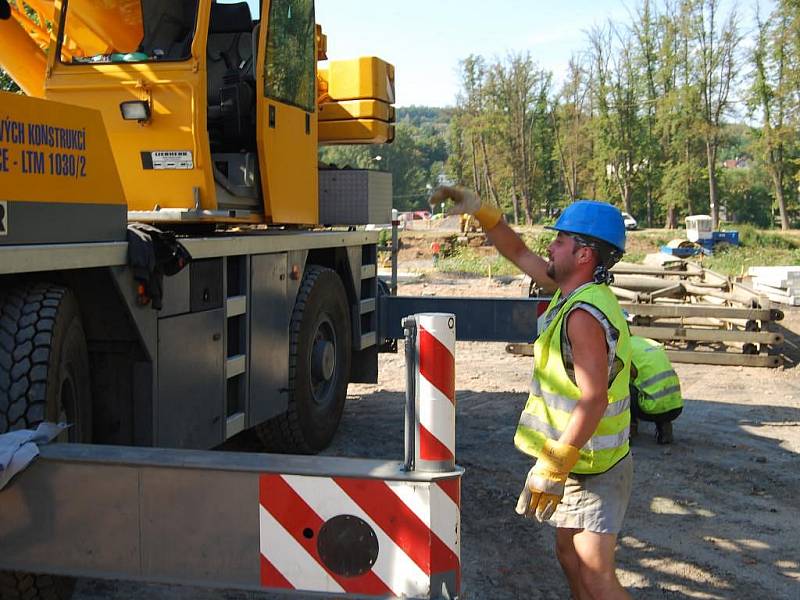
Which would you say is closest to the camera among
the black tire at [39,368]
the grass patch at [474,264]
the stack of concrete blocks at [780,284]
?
the black tire at [39,368]

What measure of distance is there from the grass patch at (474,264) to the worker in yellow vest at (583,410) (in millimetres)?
23161

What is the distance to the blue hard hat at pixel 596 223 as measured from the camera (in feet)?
12.0

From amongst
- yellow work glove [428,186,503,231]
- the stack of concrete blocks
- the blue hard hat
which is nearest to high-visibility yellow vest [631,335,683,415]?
yellow work glove [428,186,503,231]

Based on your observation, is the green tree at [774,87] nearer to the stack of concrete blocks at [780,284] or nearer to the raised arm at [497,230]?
the stack of concrete blocks at [780,284]

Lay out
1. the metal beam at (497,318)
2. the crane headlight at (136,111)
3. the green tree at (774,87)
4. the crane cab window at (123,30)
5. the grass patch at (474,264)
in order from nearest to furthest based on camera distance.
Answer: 1. the crane headlight at (136,111)
2. the crane cab window at (123,30)
3. the metal beam at (497,318)
4. the grass patch at (474,264)
5. the green tree at (774,87)

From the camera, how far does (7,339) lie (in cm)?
400

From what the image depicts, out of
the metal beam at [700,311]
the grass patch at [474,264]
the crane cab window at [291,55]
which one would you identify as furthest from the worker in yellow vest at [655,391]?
the grass patch at [474,264]

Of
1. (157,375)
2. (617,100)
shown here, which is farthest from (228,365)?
(617,100)

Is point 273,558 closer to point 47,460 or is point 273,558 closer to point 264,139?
point 47,460

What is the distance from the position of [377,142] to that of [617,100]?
4704 centimetres

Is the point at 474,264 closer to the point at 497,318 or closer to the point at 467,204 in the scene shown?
the point at 497,318

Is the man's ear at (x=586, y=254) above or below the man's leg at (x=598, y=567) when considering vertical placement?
above

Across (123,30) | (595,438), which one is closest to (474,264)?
(123,30)

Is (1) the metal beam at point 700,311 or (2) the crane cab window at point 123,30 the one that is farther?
(1) the metal beam at point 700,311
